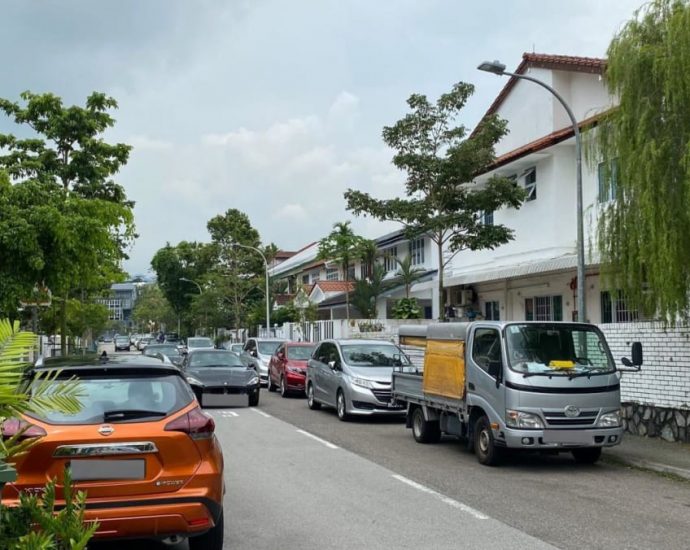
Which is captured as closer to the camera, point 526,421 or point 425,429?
point 526,421

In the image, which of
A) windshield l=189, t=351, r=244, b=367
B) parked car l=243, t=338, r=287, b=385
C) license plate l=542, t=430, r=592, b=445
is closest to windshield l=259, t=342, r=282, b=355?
parked car l=243, t=338, r=287, b=385

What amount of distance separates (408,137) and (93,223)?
945 centimetres

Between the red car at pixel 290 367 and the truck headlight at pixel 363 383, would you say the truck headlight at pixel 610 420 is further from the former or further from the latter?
A: the red car at pixel 290 367

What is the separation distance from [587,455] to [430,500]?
384cm

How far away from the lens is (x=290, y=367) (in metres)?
23.2

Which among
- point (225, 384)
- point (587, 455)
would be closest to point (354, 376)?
point (225, 384)

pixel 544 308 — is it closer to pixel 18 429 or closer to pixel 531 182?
pixel 531 182

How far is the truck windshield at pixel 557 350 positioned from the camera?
1084 cm

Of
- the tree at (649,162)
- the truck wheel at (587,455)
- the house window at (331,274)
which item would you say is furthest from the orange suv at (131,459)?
the house window at (331,274)

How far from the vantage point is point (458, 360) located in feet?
39.0

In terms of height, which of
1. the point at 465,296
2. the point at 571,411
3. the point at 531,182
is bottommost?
the point at 571,411

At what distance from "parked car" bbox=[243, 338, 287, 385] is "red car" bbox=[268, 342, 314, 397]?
187 cm

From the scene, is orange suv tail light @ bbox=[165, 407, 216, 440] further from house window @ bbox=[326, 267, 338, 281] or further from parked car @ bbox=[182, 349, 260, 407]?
house window @ bbox=[326, 267, 338, 281]

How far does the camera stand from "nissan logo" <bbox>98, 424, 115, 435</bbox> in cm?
566
